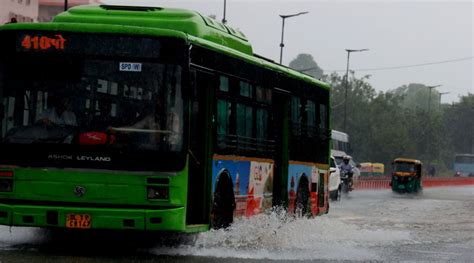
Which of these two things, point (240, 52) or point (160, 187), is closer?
point (160, 187)

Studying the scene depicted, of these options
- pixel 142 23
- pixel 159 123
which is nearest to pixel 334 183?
pixel 142 23

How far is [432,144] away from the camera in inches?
5714

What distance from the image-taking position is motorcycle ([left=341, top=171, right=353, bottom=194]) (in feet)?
163

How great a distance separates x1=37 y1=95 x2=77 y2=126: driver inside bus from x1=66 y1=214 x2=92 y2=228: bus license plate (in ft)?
3.61

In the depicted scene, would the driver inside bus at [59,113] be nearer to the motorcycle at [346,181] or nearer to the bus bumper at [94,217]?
the bus bumper at [94,217]

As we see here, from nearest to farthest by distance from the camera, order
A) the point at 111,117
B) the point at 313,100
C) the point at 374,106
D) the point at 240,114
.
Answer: the point at 111,117 < the point at 240,114 < the point at 313,100 < the point at 374,106

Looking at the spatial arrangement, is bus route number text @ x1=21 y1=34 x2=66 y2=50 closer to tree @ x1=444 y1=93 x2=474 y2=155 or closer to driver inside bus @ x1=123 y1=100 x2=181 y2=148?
driver inside bus @ x1=123 y1=100 x2=181 y2=148

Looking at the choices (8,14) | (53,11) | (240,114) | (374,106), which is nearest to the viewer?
(240,114)

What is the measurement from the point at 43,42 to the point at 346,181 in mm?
36015

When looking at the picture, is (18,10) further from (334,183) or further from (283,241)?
(283,241)

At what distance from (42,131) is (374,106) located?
130 metres

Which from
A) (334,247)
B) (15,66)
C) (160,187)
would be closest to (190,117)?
(160,187)

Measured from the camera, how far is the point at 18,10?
102 meters

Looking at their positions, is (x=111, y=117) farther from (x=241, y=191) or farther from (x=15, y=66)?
(x=241, y=191)
